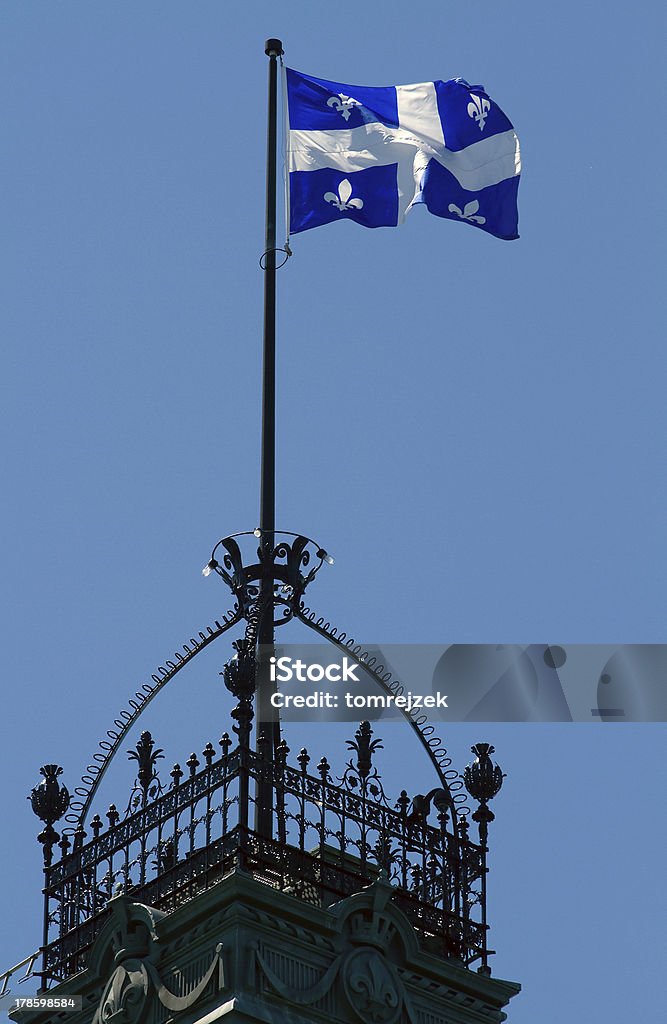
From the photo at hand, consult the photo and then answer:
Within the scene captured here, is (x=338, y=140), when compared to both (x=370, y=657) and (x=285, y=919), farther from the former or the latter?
(x=285, y=919)

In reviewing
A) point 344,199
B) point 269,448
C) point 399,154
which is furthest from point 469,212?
point 269,448

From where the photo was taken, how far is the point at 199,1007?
23.8 metres

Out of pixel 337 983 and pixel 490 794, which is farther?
pixel 490 794

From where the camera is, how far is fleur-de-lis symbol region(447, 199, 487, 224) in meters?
33.5

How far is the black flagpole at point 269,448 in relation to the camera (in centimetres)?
2547

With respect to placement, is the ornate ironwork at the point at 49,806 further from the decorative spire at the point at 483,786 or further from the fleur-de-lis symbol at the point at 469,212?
the fleur-de-lis symbol at the point at 469,212

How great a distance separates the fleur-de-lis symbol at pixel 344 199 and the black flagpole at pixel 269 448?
1115 mm

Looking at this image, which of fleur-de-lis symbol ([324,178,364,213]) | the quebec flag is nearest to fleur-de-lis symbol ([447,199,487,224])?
the quebec flag

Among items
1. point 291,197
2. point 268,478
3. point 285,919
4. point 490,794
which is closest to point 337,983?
point 285,919

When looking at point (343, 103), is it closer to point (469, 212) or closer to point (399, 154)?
point (399, 154)

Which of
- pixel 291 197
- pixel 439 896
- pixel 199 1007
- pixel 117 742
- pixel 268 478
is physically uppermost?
pixel 291 197

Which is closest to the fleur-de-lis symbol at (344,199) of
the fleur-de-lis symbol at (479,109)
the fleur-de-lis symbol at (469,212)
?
the fleur-de-lis symbol at (469,212)

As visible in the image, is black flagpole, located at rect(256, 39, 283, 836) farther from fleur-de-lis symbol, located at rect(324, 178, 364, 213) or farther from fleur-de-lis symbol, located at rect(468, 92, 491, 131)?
fleur-de-lis symbol, located at rect(468, 92, 491, 131)

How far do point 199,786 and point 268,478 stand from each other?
14.1 ft
